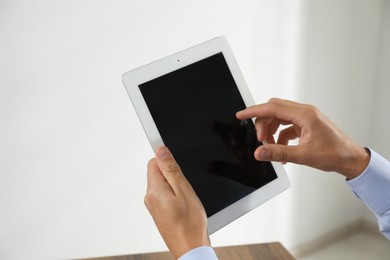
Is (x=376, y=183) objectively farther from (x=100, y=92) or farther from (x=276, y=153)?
(x=100, y=92)

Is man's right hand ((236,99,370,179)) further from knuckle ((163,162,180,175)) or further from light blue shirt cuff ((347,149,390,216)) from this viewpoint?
knuckle ((163,162,180,175))

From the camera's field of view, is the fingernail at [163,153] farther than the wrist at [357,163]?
No

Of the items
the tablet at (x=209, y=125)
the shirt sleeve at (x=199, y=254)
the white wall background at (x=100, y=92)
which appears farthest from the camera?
the white wall background at (x=100, y=92)

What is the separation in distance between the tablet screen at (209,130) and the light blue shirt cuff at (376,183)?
16cm

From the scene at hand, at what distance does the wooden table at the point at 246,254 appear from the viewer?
0.90 meters

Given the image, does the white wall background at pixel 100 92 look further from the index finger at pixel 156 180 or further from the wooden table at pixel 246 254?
the index finger at pixel 156 180

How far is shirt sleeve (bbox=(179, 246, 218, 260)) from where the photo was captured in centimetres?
67

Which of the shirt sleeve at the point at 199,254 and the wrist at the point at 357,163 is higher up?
the shirt sleeve at the point at 199,254

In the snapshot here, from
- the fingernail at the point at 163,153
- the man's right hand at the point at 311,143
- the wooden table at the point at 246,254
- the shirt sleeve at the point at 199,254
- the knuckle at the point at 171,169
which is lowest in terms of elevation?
the wooden table at the point at 246,254

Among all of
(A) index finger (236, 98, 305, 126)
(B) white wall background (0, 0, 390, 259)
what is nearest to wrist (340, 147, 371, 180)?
(A) index finger (236, 98, 305, 126)

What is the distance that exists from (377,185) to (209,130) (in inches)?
12.5

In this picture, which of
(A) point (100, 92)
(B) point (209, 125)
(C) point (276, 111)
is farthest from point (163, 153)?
(A) point (100, 92)

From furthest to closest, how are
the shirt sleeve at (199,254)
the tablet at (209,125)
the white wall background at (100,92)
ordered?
the white wall background at (100,92) → the tablet at (209,125) → the shirt sleeve at (199,254)

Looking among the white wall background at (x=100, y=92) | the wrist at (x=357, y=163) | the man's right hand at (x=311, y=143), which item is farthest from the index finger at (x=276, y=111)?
the white wall background at (x=100, y=92)
